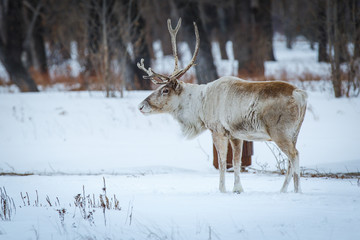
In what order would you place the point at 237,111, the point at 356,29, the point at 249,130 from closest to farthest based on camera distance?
the point at 249,130 → the point at 237,111 → the point at 356,29

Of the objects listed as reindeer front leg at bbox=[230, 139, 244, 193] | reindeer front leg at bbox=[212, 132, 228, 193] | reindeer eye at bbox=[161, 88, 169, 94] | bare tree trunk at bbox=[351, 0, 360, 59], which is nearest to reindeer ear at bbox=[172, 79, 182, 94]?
reindeer eye at bbox=[161, 88, 169, 94]

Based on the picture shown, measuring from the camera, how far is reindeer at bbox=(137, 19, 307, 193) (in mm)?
4859

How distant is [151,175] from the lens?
24.4 feet

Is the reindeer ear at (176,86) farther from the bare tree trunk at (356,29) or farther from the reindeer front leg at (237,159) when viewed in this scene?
the bare tree trunk at (356,29)

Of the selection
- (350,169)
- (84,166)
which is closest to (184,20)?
(84,166)

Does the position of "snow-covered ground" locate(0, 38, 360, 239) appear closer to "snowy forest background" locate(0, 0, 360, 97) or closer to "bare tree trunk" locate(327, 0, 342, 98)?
"bare tree trunk" locate(327, 0, 342, 98)

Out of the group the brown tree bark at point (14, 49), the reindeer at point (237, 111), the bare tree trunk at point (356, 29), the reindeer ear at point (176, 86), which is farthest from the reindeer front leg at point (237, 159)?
the brown tree bark at point (14, 49)

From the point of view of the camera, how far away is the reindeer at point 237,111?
191 inches

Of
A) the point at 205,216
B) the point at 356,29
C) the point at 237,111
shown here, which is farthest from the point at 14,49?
the point at 205,216

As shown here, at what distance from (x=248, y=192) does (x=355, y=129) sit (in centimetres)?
574

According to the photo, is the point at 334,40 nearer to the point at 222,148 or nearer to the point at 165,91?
the point at 165,91

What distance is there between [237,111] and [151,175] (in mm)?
2777

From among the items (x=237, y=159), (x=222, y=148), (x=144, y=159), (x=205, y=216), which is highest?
(x=222, y=148)

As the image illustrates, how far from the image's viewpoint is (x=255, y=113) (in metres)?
5.03
